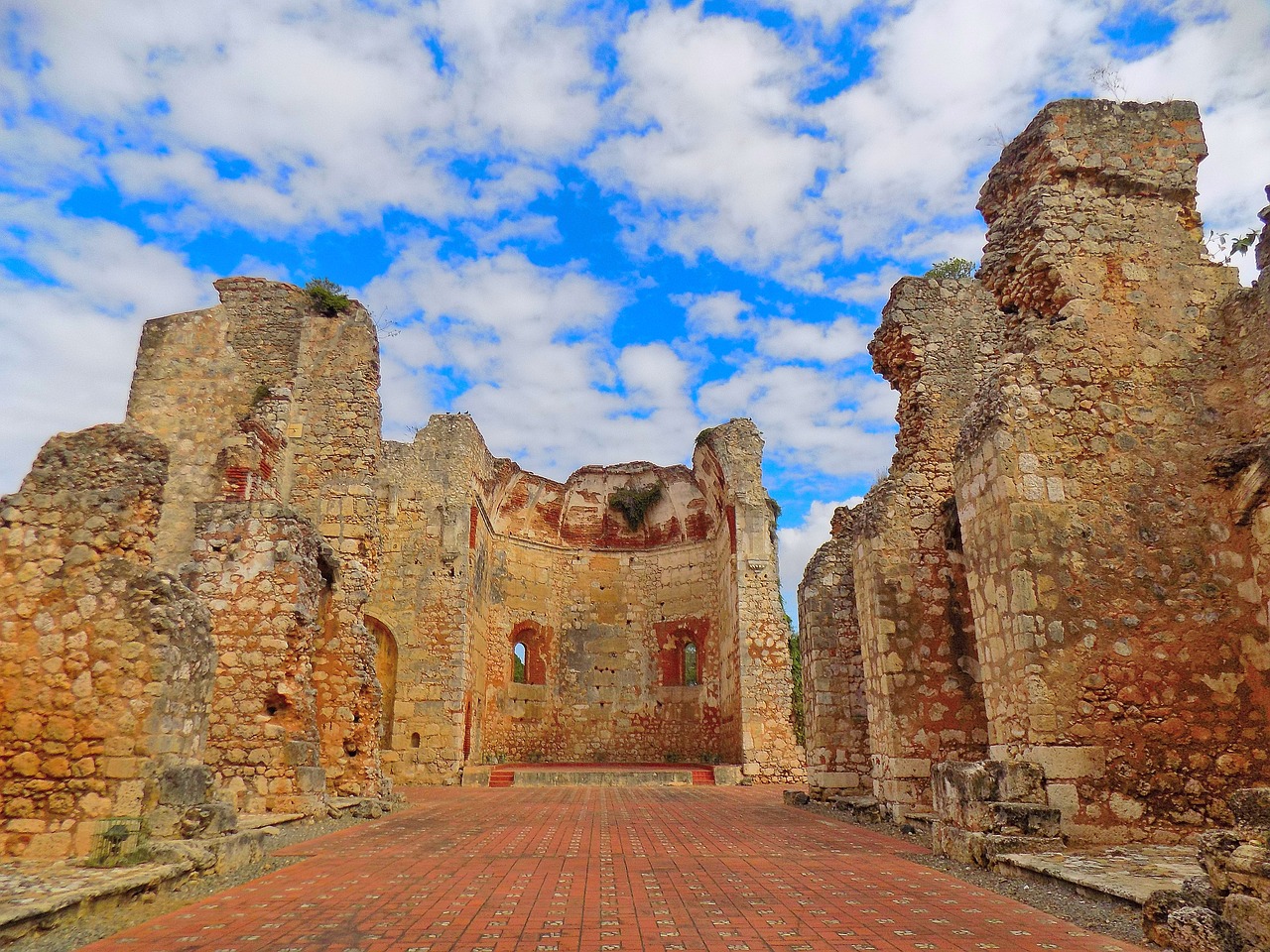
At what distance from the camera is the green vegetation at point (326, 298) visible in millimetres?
14453

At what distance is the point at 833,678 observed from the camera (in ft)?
38.5

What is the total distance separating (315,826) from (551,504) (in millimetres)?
16697

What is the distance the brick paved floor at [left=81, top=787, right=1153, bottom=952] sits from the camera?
3.91m

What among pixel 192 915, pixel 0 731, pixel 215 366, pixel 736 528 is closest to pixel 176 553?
pixel 215 366

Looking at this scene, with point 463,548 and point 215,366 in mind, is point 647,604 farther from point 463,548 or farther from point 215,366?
point 215,366

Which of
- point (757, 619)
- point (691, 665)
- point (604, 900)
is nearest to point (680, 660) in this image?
point (691, 665)

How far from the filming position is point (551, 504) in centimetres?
2472

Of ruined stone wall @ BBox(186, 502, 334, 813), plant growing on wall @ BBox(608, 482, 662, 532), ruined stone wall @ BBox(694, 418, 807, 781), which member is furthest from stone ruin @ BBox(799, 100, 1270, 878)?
plant growing on wall @ BBox(608, 482, 662, 532)

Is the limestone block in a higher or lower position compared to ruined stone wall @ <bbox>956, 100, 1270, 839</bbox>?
lower

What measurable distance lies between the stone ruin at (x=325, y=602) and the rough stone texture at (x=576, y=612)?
67 mm

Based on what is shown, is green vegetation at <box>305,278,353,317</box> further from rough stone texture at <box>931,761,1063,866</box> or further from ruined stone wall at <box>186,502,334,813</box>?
rough stone texture at <box>931,761,1063,866</box>

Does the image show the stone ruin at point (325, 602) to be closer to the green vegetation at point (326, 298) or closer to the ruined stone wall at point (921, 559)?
the green vegetation at point (326, 298)

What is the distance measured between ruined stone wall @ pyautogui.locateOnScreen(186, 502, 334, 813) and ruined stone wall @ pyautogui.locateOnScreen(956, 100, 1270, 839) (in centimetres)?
717

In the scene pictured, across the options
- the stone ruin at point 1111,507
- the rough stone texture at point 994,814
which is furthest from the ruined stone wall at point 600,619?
the rough stone texture at point 994,814
